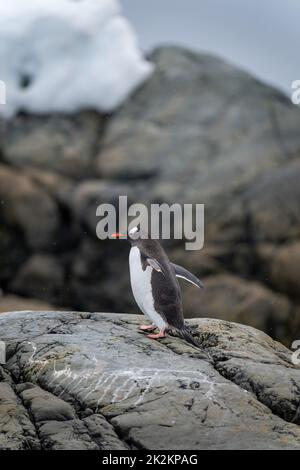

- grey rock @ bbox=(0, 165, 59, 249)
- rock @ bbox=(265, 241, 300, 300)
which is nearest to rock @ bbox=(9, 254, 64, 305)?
grey rock @ bbox=(0, 165, 59, 249)

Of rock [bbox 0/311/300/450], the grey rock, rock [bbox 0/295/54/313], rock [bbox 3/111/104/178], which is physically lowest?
rock [bbox 0/295/54/313]

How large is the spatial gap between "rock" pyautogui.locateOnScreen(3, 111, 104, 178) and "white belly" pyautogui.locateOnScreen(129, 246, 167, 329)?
8.68 metres

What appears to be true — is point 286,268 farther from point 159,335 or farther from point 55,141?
point 159,335

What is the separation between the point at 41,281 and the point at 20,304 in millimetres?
697

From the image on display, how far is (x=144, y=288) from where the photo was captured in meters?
5.70

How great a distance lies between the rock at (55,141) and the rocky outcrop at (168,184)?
22 millimetres

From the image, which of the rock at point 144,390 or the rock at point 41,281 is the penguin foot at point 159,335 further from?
the rock at point 41,281

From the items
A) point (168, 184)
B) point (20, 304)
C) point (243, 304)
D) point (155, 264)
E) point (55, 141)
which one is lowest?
point (20, 304)

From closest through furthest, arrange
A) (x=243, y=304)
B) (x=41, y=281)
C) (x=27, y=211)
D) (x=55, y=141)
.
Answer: (x=243, y=304)
(x=41, y=281)
(x=27, y=211)
(x=55, y=141)

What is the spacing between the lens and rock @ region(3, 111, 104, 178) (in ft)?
47.5

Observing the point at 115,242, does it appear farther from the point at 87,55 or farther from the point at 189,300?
the point at 87,55

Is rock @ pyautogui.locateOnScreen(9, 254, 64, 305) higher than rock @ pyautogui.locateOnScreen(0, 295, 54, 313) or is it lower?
higher

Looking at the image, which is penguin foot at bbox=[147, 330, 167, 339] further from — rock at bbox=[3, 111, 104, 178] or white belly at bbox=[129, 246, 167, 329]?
rock at bbox=[3, 111, 104, 178]

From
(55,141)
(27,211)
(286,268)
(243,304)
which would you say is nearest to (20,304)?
(27,211)
